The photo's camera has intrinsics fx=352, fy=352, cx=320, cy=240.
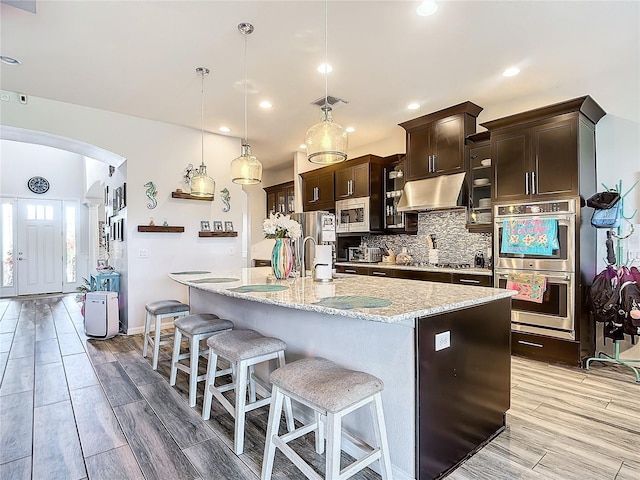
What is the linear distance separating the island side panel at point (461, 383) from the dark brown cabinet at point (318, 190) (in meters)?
4.08

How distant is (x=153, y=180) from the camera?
189 inches

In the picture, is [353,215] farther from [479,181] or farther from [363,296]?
[363,296]

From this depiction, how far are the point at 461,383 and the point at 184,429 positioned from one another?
1687 mm

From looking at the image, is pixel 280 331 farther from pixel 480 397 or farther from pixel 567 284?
pixel 567 284

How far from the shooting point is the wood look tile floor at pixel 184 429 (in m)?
1.82

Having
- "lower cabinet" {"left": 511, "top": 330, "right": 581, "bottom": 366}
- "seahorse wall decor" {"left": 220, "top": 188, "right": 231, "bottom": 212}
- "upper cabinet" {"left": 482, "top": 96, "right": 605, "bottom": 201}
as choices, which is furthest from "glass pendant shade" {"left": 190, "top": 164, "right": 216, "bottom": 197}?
"lower cabinet" {"left": 511, "top": 330, "right": 581, "bottom": 366}

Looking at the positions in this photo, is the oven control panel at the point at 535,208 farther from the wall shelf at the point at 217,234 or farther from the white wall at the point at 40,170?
the white wall at the point at 40,170

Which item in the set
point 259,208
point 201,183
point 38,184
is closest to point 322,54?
point 201,183

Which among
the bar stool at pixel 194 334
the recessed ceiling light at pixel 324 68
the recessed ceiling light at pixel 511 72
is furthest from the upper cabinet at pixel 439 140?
the bar stool at pixel 194 334

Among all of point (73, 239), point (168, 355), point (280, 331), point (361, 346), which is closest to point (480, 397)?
point (361, 346)

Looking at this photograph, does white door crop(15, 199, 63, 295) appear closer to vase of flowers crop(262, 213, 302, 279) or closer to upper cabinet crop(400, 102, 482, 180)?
vase of flowers crop(262, 213, 302, 279)

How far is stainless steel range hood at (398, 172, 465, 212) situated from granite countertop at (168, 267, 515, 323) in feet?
6.40

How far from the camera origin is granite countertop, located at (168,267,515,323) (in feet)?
5.04

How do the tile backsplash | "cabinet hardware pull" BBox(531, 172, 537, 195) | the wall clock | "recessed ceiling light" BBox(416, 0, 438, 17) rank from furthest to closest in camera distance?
1. the wall clock
2. the tile backsplash
3. "cabinet hardware pull" BBox(531, 172, 537, 195)
4. "recessed ceiling light" BBox(416, 0, 438, 17)
